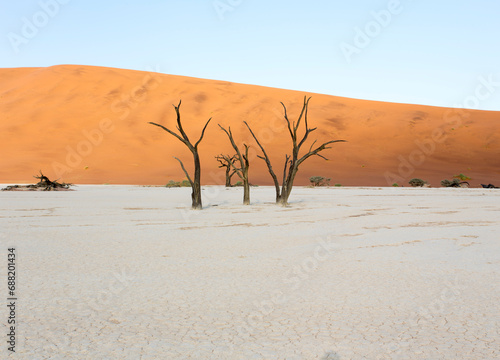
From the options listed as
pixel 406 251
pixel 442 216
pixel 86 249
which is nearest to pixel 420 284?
pixel 406 251

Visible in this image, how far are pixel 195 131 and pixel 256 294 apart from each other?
47106mm

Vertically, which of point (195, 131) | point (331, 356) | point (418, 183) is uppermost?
point (195, 131)

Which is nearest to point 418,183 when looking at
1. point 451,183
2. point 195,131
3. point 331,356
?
point 451,183

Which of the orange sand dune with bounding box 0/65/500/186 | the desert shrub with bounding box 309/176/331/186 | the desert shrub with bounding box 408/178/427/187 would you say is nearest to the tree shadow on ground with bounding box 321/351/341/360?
the desert shrub with bounding box 309/176/331/186

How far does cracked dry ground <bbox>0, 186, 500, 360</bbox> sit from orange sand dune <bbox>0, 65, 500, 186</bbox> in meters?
31.4

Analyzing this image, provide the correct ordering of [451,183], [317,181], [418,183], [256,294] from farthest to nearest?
[317,181], [418,183], [451,183], [256,294]

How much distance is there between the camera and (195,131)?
5081 centimetres

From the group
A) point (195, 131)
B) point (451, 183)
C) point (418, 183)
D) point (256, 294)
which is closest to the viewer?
point (256, 294)

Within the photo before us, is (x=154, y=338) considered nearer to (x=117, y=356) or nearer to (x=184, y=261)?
(x=117, y=356)

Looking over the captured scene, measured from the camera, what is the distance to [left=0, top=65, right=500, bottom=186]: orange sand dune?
41875 mm

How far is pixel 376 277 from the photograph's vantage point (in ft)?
17.2

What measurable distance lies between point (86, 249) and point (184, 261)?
1.79 meters

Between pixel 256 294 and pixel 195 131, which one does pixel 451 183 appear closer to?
pixel 195 131

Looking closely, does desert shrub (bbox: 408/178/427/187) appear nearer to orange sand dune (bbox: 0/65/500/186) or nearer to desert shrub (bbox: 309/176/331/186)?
orange sand dune (bbox: 0/65/500/186)
